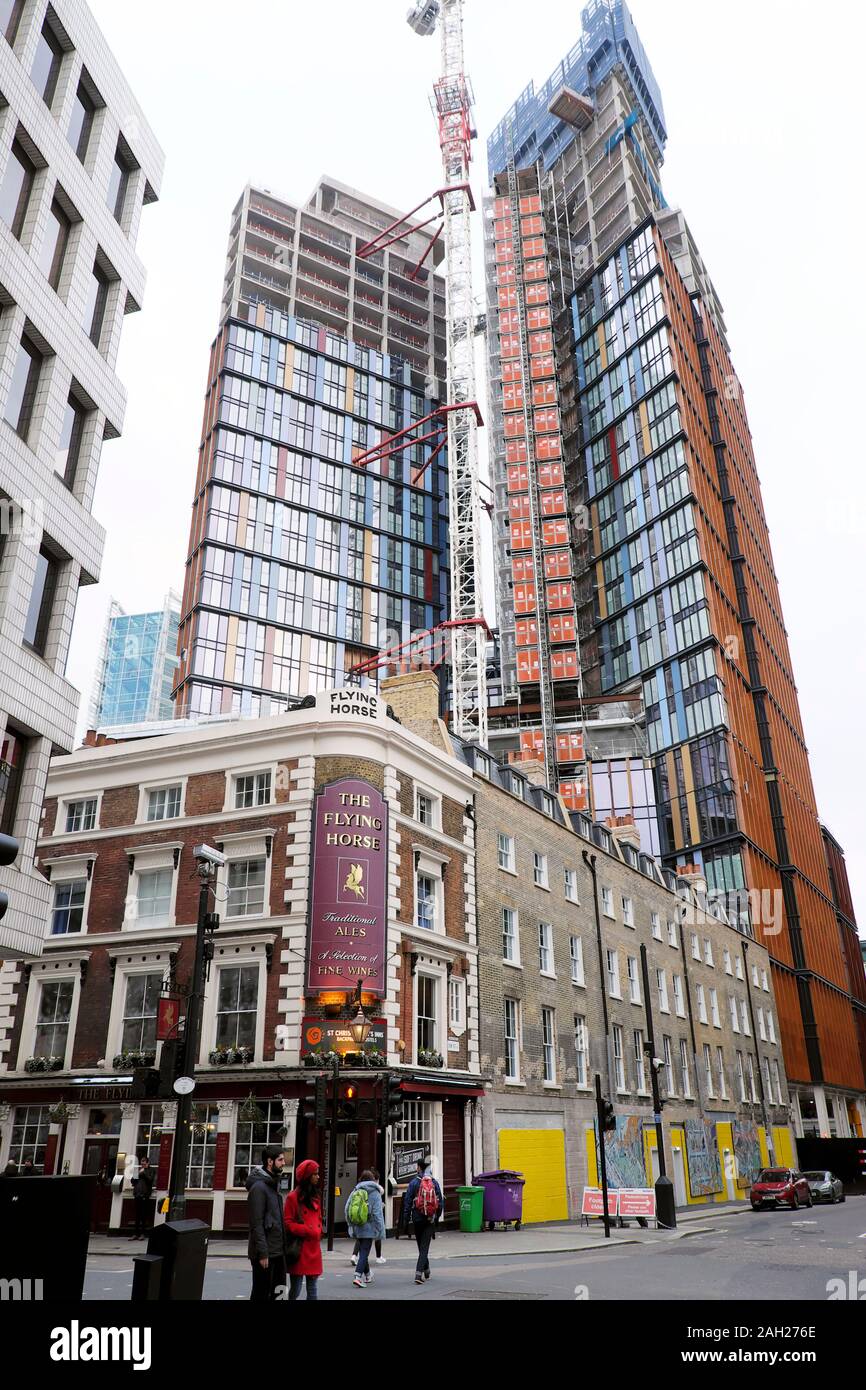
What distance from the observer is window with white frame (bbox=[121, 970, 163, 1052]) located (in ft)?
85.8

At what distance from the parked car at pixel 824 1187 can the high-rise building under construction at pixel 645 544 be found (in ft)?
92.7

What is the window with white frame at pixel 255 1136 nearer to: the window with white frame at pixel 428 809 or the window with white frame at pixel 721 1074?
the window with white frame at pixel 428 809

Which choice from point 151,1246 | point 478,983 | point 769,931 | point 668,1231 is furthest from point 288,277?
point 151,1246

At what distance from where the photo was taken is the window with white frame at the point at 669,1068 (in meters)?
41.7

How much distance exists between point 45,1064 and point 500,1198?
40.1ft

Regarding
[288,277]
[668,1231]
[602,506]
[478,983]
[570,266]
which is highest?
[570,266]

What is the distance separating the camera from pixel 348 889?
82.1ft

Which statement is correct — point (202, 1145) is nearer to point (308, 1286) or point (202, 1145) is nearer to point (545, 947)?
point (545, 947)

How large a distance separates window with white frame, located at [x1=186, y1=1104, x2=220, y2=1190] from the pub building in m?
0.06

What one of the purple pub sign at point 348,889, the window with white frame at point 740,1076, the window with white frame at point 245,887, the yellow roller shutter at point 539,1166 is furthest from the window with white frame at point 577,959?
the window with white frame at point 740,1076

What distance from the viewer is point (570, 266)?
4756 inches

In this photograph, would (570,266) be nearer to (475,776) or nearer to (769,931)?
(769,931)

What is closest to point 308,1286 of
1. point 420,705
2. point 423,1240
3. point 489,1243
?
point 423,1240
